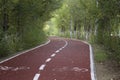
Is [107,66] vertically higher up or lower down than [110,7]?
lower down

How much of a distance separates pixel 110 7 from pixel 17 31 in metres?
10.4

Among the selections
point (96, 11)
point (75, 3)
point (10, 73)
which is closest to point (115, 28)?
Result: point (96, 11)

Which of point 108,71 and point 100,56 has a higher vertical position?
point 108,71

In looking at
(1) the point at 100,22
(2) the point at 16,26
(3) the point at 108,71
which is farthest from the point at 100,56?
(1) the point at 100,22

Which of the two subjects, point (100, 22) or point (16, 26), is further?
point (100, 22)

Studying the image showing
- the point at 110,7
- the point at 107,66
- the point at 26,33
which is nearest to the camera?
the point at 107,66

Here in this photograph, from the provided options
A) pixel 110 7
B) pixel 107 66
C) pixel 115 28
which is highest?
pixel 110 7

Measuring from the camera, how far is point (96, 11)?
2856 cm

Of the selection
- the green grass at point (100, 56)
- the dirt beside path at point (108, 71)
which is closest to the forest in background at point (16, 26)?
the green grass at point (100, 56)

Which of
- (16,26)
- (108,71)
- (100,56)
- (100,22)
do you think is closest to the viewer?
(108,71)

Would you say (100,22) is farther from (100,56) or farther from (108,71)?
(108,71)

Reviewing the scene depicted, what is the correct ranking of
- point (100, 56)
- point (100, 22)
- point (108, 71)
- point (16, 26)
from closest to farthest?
point (108, 71), point (100, 56), point (16, 26), point (100, 22)

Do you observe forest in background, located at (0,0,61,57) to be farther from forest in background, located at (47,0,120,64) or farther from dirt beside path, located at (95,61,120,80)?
dirt beside path, located at (95,61,120,80)

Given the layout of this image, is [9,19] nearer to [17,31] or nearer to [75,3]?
[17,31]
